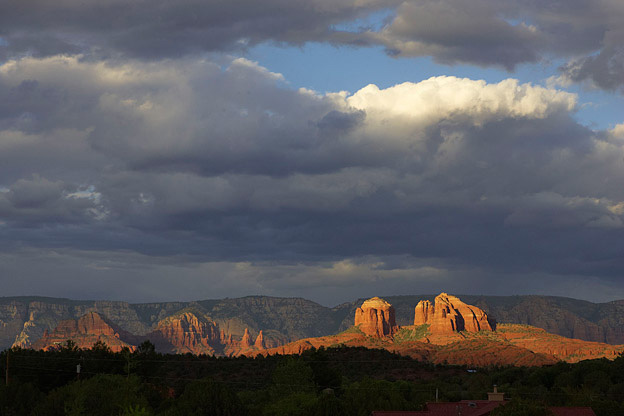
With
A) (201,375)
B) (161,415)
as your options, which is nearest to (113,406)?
(161,415)

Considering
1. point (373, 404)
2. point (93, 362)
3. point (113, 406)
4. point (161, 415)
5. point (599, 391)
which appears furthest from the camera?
point (93, 362)

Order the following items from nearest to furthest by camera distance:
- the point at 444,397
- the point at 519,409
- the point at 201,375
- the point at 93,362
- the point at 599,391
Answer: the point at 519,409
the point at 444,397
the point at 599,391
the point at 93,362
the point at 201,375

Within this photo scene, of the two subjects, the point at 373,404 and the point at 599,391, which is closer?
the point at 373,404

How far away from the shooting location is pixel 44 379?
5394 inches

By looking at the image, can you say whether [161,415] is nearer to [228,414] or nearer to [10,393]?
[228,414]

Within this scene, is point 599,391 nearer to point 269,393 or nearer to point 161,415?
point 269,393

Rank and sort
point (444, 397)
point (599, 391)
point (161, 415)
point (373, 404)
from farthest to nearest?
point (599, 391), point (444, 397), point (373, 404), point (161, 415)

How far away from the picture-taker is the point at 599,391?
138125mm

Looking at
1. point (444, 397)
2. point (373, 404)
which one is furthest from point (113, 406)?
point (444, 397)

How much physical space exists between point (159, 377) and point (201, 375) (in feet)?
132

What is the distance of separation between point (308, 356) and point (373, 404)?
7488cm

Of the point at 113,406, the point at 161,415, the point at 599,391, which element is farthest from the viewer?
the point at 599,391

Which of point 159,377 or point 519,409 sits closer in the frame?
point 519,409

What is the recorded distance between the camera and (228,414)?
85688mm
